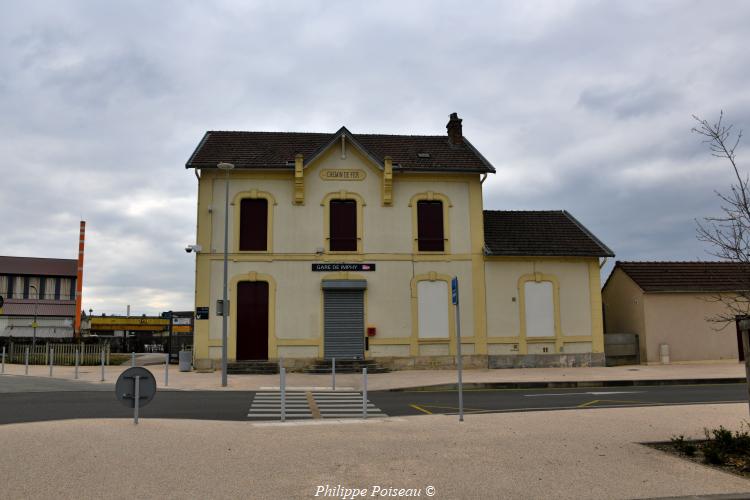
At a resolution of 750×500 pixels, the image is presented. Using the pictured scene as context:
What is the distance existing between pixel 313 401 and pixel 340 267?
1070 cm

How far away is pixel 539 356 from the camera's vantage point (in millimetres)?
26703

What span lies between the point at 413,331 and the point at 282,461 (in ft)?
61.8

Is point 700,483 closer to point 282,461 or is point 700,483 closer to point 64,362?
point 282,461

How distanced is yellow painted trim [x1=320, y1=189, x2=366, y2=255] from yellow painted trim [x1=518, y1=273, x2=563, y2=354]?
6.98 meters

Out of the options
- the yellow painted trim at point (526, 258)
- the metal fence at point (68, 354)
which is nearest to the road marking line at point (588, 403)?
the yellow painted trim at point (526, 258)

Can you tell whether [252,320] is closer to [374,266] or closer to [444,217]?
[374,266]

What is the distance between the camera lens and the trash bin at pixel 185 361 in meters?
25.2

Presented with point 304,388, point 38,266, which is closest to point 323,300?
point 304,388

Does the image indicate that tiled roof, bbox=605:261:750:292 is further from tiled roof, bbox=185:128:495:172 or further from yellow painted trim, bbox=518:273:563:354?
tiled roof, bbox=185:128:495:172

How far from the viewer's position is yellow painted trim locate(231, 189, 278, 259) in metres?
26.1

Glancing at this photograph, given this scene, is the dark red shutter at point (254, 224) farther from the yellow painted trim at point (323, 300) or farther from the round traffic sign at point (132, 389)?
the round traffic sign at point (132, 389)

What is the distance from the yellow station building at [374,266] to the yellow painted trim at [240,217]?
0.13 feet

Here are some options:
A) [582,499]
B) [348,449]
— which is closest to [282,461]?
[348,449]

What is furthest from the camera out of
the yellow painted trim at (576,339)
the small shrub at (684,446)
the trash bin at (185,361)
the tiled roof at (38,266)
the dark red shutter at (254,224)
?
the tiled roof at (38,266)
